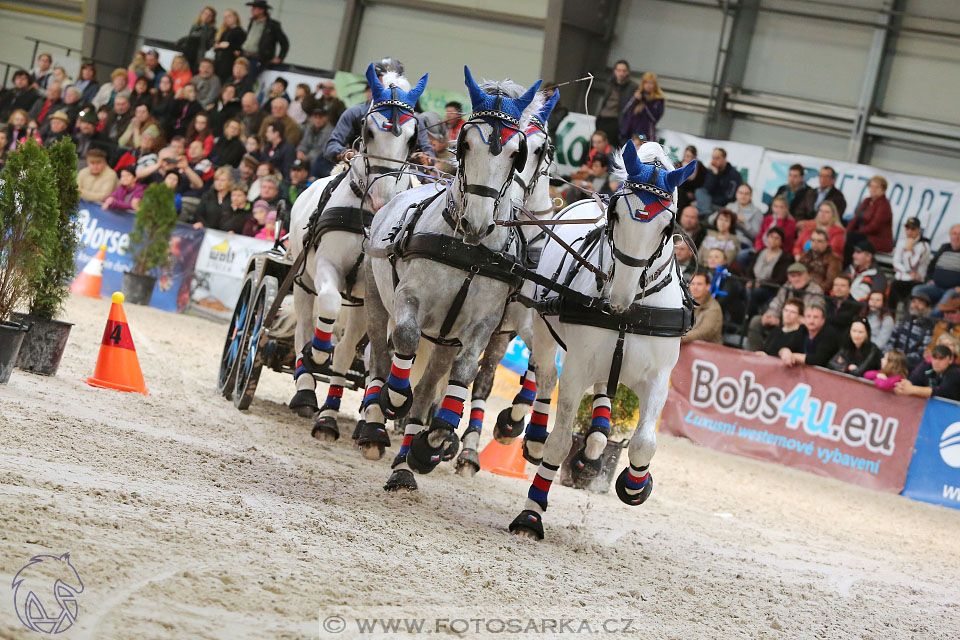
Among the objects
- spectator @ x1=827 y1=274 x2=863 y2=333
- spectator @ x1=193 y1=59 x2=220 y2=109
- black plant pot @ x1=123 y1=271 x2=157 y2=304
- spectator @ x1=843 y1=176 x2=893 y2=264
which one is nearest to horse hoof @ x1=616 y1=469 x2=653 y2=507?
spectator @ x1=827 y1=274 x2=863 y2=333

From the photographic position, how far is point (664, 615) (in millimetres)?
4523

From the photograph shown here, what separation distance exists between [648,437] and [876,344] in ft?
23.6

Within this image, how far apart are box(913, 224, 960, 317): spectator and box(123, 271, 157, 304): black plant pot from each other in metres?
10.3

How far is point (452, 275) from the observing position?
553 cm

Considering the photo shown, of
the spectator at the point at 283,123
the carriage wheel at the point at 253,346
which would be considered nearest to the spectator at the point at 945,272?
the carriage wheel at the point at 253,346

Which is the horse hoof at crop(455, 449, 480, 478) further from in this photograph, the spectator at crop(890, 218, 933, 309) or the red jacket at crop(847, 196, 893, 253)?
the red jacket at crop(847, 196, 893, 253)

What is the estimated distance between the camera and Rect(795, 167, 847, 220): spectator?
1370cm

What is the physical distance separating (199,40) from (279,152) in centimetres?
558

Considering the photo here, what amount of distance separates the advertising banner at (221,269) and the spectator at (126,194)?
1.88 m

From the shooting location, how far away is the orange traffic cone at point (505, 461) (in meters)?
8.11

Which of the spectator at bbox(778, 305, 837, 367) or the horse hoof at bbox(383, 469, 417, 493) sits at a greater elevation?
the spectator at bbox(778, 305, 837, 367)

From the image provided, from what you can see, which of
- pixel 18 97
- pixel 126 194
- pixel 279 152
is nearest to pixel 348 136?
pixel 279 152

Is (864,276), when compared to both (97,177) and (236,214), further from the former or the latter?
(97,177)

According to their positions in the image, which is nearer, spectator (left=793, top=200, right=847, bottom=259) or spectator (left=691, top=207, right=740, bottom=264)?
spectator (left=793, top=200, right=847, bottom=259)
